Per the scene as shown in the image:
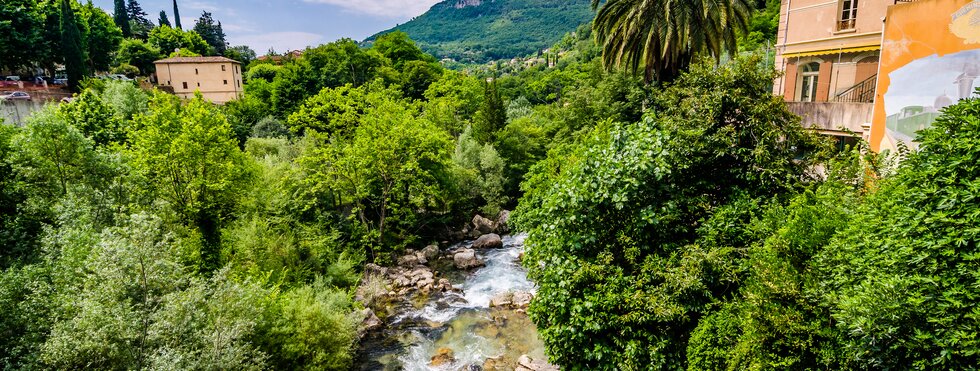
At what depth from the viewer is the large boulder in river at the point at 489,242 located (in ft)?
93.6

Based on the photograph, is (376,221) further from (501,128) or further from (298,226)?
(501,128)

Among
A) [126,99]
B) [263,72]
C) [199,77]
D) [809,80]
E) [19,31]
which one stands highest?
[19,31]

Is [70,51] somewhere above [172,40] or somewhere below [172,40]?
below

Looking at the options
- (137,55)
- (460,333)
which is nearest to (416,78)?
(137,55)

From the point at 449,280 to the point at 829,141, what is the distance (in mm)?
17967

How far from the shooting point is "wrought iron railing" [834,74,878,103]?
1575 centimetres

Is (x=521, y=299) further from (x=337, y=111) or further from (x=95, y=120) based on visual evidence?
(x=95, y=120)

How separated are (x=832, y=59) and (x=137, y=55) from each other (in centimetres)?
8096

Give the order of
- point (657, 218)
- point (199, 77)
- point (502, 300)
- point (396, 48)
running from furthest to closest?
point (396, 48) → point (199, 77) → point (502, 300) → point (657, 218)

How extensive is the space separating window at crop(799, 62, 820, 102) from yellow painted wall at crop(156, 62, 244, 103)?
62.7 metres

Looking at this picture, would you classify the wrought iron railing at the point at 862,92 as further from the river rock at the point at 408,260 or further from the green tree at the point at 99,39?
the green tree at the point at 99,39

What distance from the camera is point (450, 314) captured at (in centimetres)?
2045

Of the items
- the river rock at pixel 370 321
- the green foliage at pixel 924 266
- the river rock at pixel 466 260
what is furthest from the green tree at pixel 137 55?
the green foliage at pixel 924 266

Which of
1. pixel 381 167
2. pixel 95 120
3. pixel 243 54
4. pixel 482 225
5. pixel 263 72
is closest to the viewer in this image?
pixel 95 120
